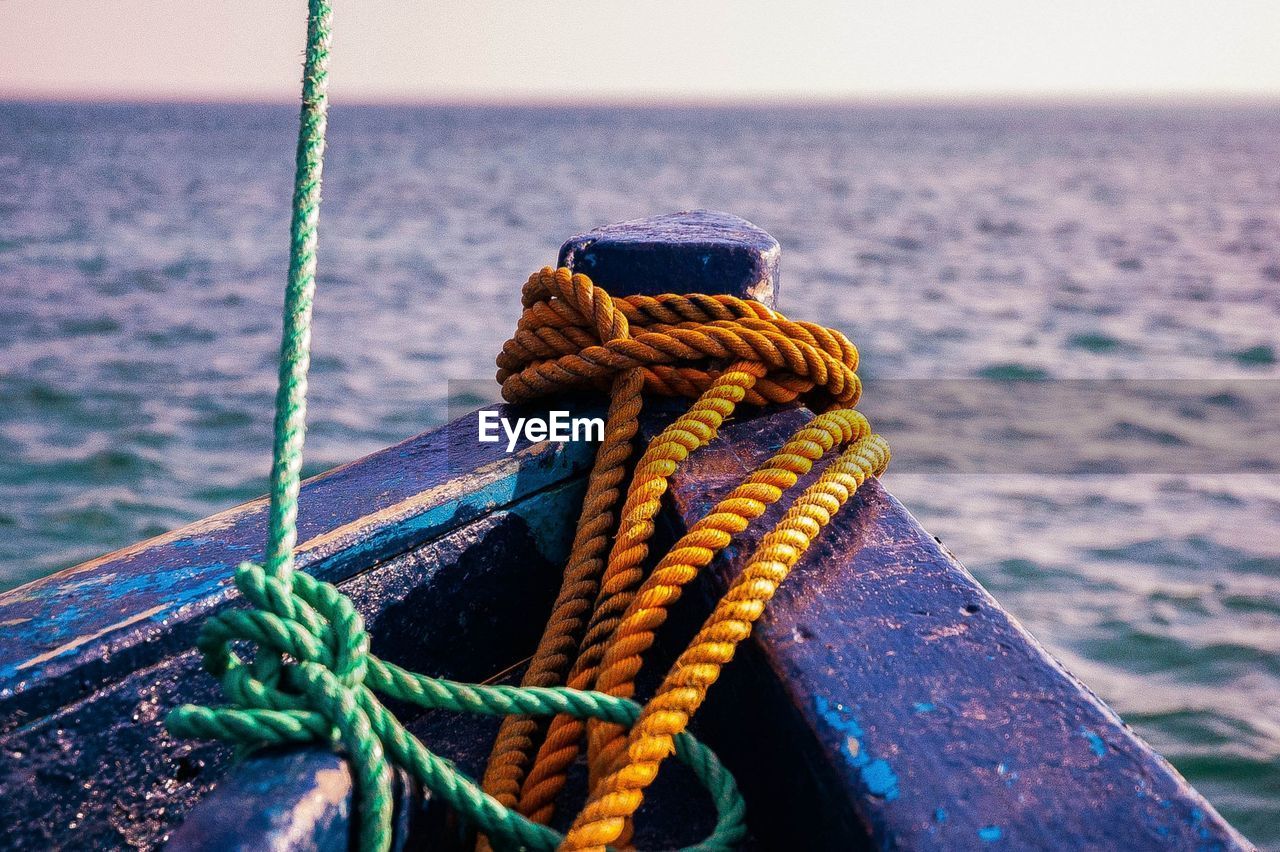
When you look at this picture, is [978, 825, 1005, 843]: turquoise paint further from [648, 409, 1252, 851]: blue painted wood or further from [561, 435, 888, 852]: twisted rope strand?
[561, 435, 888, 852]: twisted rope strand

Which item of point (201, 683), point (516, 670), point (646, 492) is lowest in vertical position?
point (516, 670)

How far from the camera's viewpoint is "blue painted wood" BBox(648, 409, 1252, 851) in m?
0.90

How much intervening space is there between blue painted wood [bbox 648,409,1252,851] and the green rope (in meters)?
0.16

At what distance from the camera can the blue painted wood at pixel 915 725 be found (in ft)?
2.97

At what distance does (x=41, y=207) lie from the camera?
1814 cm

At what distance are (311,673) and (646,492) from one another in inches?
23.0

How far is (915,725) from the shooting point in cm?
100

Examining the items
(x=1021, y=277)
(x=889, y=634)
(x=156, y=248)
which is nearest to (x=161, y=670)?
(x=889, y=634)

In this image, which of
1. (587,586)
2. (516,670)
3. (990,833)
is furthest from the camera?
(516,670)

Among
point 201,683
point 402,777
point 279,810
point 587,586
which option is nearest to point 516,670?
point 587,586

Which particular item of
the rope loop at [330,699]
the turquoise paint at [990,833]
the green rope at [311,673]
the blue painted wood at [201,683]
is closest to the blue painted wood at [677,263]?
the blue painted wood at [201,683]

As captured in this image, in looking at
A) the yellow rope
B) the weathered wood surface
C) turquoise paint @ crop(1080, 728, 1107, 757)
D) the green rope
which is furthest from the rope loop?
turquoise paint @ crop(1080, 728, 1107, 757)

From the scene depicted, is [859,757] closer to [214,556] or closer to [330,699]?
[330,699]

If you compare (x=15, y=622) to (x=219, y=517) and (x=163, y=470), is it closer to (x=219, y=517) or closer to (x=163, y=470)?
(x=219, y=517)
